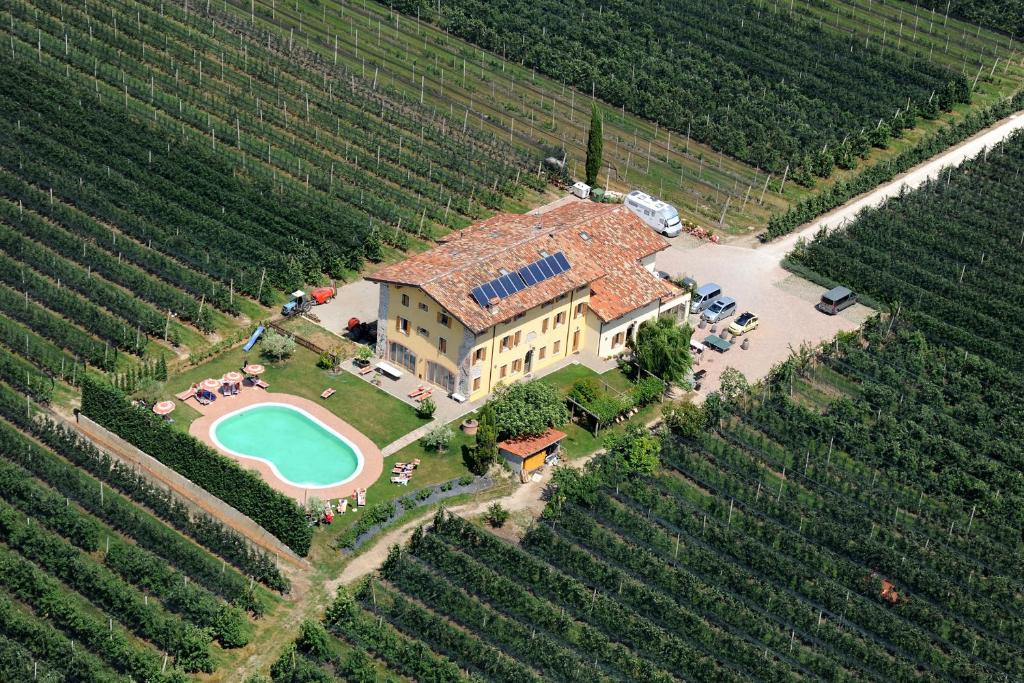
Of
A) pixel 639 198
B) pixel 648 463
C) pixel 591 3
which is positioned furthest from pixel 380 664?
pixel 591 3

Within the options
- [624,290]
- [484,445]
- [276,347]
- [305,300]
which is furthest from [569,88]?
[484,445]

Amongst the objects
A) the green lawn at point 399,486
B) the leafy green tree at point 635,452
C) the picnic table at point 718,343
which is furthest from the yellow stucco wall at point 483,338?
the picnic table at point 718,343

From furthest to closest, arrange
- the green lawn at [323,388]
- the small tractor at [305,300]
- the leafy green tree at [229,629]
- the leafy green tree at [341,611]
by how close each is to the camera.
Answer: the small tractor at [305,300], the green lawn at [323,388], the leafy green tree at [341,611], the leafy green tree at [229,629]

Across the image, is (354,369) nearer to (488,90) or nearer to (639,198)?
(639,198)

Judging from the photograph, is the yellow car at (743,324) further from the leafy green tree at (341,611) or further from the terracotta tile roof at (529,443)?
the leafy green tree at (341,611)

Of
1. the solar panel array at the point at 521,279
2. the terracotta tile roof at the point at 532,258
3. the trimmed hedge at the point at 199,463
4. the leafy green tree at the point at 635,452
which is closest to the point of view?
the trimmed hedge at the point at 199,463

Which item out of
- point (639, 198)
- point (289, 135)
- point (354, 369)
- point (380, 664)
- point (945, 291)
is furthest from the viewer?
point (289, 135)

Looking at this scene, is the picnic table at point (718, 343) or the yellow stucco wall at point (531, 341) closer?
the yellow stucco wall at point (531, 341)
